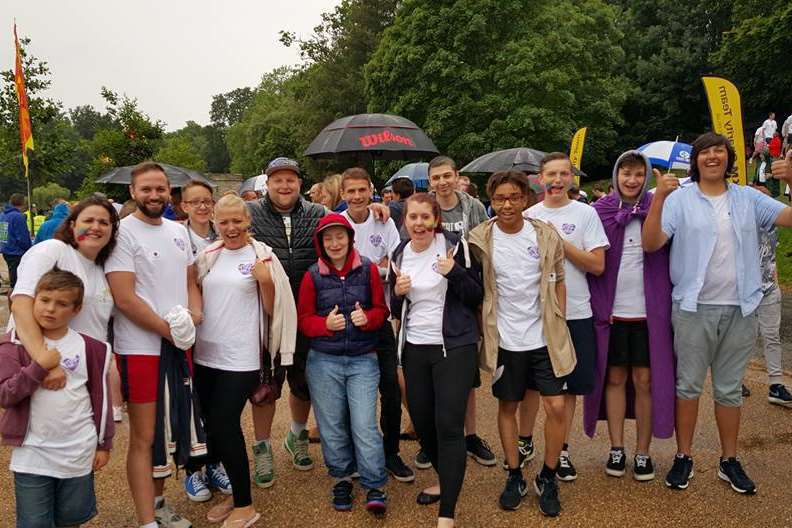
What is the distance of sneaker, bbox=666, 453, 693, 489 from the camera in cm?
386

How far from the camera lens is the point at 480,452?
4.35 metres

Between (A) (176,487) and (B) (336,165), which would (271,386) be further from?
(B) (336,165)

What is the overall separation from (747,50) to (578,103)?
28.5ft

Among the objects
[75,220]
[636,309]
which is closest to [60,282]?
[75,220]

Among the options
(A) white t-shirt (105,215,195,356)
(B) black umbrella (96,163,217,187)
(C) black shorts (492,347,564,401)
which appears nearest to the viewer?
(A) white t-shirt (105,215,195,356)

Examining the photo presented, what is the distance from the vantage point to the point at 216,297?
3479 millimetres

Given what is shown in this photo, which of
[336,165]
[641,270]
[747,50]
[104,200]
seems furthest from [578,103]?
[104,200]

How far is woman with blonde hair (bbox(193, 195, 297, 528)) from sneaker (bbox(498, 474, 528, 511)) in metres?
1.55

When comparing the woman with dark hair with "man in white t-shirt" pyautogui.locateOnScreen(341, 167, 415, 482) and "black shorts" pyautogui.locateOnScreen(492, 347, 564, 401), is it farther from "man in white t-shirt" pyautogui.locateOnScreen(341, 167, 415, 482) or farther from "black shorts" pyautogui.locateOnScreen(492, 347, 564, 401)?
"man in white t-shirt" pyautogui.locateOnScreen(341, 167, 415, 482)

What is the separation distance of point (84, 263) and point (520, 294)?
2.45m

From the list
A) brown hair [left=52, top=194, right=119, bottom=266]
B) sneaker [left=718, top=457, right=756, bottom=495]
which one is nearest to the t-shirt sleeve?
brown hair [left=52, top=194, right=119, bottom=266]

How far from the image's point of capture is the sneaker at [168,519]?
3504 mm

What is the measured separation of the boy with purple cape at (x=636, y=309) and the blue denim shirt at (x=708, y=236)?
0.14m

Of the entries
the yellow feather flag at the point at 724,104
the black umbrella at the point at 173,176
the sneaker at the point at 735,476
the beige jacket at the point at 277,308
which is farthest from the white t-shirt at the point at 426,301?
the yellow feather flag at the point at 724,104
